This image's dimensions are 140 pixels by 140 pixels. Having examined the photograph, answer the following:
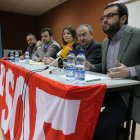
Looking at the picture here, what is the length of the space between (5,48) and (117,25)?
634cm

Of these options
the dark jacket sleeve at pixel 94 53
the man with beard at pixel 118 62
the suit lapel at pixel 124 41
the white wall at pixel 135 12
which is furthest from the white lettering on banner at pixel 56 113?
the white wall at pixel 135 12

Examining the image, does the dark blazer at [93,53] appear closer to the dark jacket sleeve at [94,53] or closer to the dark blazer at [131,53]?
the dark jacket sleeve at [94,53]

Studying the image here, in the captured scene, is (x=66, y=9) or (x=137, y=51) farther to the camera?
(x=66, y=9)

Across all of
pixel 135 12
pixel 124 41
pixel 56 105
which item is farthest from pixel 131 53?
pixel 135 12

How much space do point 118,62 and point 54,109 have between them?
0.63 metres

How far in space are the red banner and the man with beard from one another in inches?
10.5

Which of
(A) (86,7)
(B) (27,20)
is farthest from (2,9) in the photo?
(A) (86,7)

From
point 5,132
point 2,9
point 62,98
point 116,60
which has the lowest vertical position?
point 5,132

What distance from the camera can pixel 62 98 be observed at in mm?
970

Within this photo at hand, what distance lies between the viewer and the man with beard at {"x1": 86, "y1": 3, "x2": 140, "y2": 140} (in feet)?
4.11

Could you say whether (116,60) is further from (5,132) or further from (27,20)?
(27,20)

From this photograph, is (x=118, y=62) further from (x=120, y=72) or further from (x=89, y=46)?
(x=89, y=46)

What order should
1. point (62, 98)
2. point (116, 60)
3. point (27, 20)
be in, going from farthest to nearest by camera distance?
point (27, 20)
point (116, 60)
point (62, 98)

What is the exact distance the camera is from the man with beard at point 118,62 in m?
1.25
